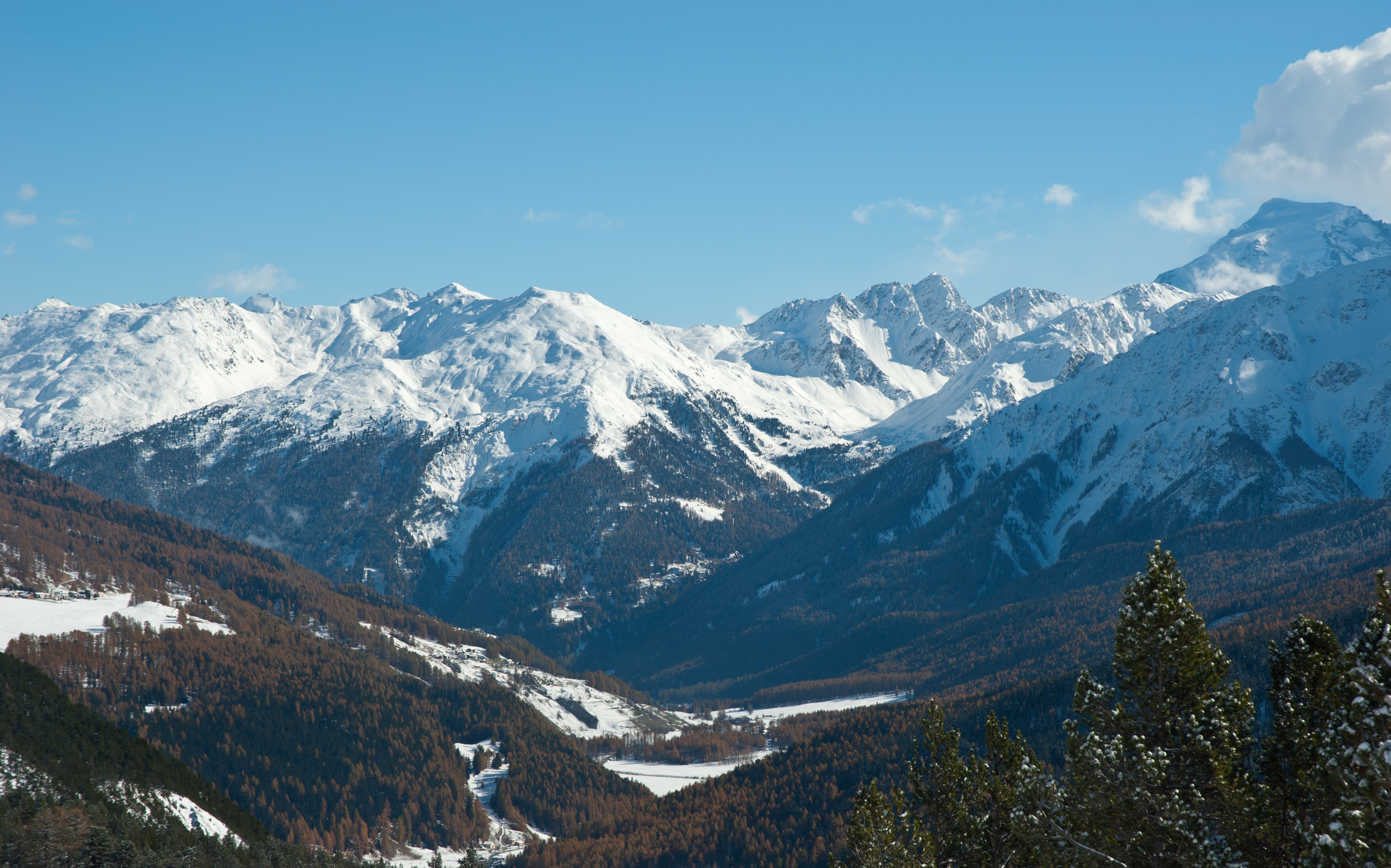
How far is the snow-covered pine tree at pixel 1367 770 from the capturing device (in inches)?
1089

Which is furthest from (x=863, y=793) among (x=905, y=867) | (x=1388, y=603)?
(x=1388, y=603)

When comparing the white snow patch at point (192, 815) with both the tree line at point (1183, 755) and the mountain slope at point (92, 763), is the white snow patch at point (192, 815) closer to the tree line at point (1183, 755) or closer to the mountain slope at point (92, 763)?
the mountain slope at point (92, 763)

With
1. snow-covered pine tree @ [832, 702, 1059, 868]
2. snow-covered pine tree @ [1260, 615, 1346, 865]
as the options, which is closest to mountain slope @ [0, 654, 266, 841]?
snow-covered pine tree @ [832, 702, 1059, 868]

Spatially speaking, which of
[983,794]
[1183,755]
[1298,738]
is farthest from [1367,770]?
[983,794]

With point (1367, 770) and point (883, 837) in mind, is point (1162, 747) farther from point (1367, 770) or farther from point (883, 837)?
point (883, 837)

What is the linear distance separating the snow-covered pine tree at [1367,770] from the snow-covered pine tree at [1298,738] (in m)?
6.08

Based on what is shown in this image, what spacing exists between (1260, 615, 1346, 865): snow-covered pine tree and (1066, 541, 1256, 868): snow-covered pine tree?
Answer: 904 millimetres

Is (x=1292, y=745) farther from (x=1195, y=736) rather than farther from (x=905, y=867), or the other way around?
(x=905, y=867)

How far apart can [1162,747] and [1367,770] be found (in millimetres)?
14774

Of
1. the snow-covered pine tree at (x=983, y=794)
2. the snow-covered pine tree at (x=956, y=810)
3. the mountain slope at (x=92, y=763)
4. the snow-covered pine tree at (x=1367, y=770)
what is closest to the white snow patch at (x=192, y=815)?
the mountain slope at (x=92, y=763)

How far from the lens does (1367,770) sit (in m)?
28.0

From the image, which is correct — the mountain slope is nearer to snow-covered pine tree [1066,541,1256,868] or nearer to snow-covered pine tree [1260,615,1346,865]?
snow-covered pine tree [1066,541,1256,868]

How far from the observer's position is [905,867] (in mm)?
50781

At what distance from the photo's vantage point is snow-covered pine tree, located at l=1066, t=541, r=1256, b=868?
38969 mm
